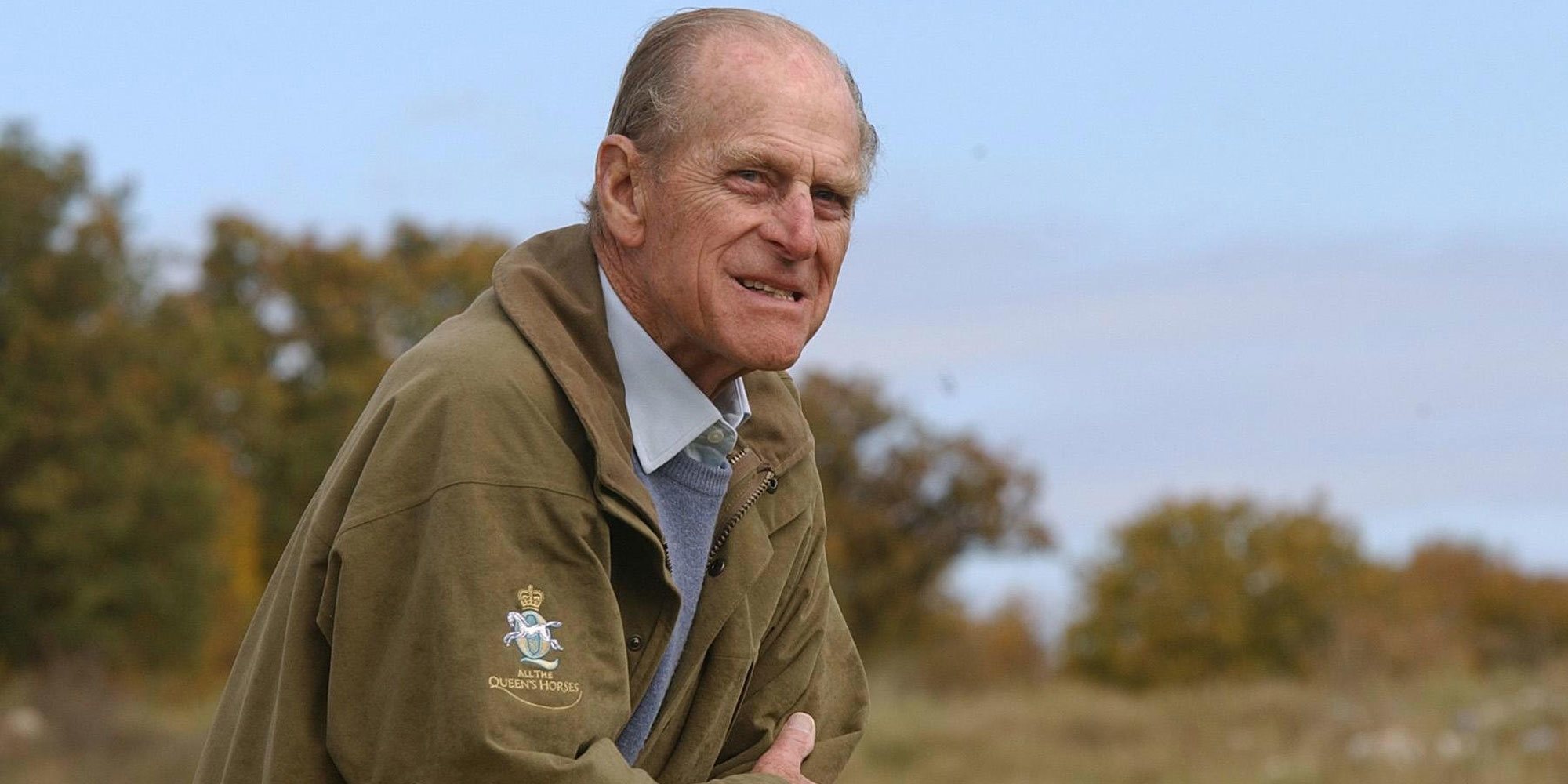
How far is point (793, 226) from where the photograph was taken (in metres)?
3.02

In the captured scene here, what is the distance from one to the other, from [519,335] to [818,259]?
48cm

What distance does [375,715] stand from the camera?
2.74 m

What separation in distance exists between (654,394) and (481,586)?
1.70 ft

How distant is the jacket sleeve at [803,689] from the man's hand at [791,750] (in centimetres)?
2

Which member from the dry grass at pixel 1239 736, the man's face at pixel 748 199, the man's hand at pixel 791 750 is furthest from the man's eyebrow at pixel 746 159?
the dry grass at pixel 1239 736

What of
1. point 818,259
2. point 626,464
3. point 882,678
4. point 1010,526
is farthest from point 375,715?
point 1010,526

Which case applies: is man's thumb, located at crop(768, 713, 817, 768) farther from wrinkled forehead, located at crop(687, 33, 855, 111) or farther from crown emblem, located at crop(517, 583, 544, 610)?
wrinkled forehead, located at crop(687, 33, 855, 111)

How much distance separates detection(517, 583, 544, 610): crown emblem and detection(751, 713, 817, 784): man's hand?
0.65 m

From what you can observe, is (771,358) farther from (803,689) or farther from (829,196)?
(803,689)

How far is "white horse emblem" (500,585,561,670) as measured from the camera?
271 centimetres

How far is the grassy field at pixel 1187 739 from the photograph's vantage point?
51.2ft

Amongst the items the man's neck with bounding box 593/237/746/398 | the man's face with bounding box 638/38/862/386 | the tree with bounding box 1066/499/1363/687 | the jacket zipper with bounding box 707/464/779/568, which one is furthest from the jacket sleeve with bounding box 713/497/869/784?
the tree with bounding box 1066/499/1363/687

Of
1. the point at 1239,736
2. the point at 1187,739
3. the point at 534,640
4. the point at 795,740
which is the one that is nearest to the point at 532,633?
the point at 534,640

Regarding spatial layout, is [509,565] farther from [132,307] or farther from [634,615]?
[132,307]
